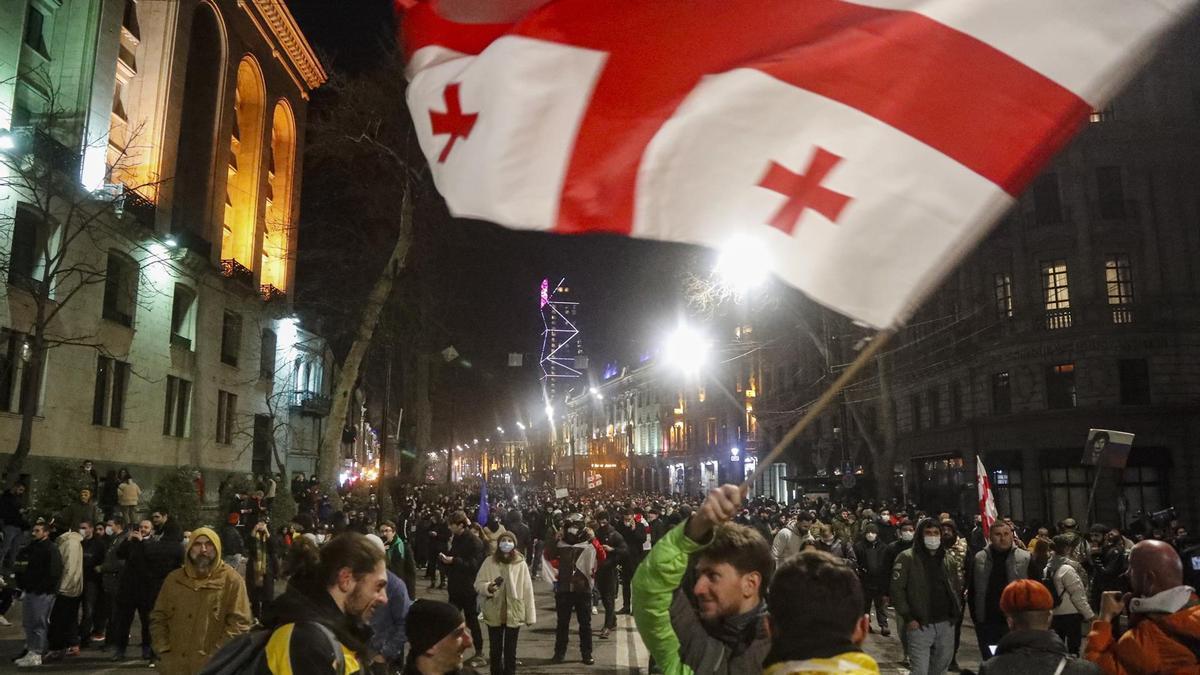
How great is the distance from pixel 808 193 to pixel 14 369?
25.0 m

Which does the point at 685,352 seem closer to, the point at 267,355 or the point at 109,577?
the point at 267,355

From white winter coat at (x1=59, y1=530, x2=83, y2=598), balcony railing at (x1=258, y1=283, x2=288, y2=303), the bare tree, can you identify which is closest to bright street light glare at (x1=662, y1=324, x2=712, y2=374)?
balcony railing at (x1=258, y1=283, x2=288, y2=303)

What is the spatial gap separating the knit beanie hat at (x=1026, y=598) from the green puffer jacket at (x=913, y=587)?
4.71 meters

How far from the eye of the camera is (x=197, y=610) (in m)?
7.08

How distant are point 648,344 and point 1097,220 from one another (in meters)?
75.3

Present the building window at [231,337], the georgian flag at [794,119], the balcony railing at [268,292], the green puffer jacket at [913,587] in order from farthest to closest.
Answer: the balcony railing at [268,292], the building window at [231,337], the green puffer jacket at [913,587], the georgian flag at [794,119]

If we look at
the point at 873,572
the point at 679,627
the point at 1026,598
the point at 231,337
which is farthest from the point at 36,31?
the point at 1026,598

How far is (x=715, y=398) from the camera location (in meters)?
81.2

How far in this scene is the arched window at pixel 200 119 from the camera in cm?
3600

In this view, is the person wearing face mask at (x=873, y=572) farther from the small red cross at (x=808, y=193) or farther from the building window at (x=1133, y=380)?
the building window at (x=1133, y=380)

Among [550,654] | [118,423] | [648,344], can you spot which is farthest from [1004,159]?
[648,344]

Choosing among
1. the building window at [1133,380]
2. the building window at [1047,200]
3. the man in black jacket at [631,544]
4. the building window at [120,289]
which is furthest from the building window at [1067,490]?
the building window at [120,289]

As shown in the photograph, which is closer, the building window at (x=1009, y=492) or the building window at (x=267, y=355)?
the building window at (x=1009, y=492)

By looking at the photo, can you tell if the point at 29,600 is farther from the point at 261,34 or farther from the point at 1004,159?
the point at 261,34
